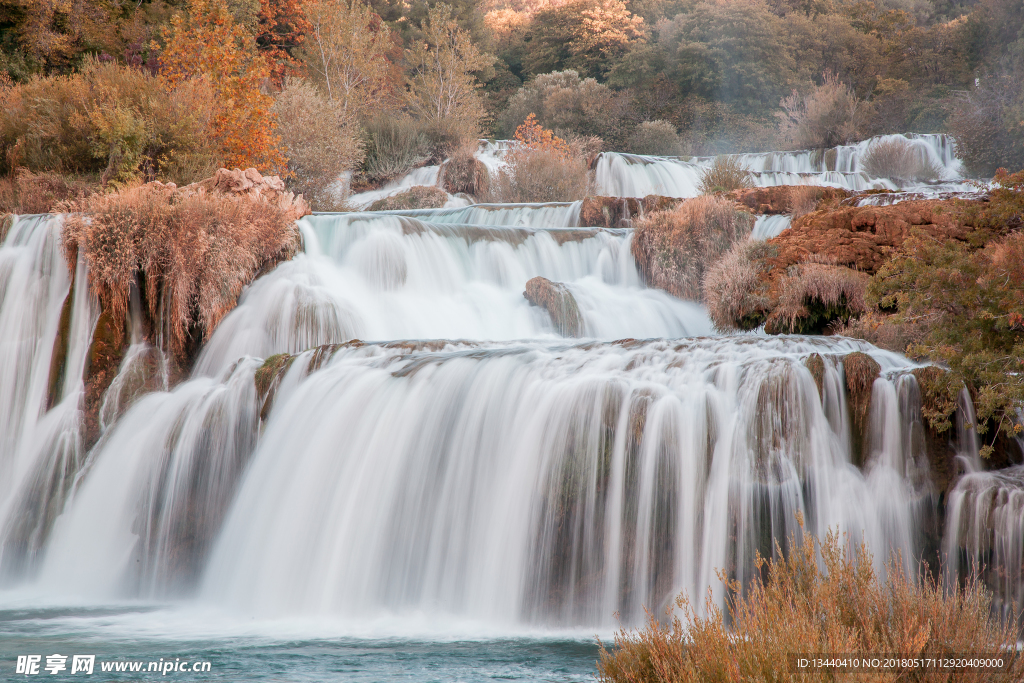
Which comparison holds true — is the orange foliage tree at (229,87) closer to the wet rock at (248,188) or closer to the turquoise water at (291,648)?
the wet rock at (248,188)

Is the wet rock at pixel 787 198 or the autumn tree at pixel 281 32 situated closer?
the wet rock at pixel 787 198

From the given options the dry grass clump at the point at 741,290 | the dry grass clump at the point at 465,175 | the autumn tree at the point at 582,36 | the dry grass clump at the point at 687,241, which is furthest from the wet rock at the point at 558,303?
the autumn tree at the point at 582,36

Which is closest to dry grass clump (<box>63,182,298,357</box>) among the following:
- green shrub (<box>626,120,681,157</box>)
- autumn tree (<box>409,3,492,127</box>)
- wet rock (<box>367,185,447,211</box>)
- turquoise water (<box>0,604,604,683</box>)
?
turquoise water (<box>0,604,604,683</box>)

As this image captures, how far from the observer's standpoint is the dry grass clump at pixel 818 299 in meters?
9.54

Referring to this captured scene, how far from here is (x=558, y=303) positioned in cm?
1204

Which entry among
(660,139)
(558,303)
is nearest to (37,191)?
(558,303)

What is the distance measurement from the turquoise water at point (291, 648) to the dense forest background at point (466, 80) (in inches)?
361

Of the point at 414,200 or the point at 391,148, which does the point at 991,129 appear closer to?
the point at 414,200

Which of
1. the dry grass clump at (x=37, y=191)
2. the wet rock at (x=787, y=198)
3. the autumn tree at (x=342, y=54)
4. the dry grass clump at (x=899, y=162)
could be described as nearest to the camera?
the dry grass clump at (x=37, y=191)

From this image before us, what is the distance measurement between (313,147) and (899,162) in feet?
55.2

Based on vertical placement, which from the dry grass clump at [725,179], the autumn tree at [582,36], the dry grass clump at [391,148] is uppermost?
the autumn tree at [582,36]

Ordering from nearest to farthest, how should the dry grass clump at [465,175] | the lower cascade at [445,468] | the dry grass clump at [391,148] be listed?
the lower cascade at [445,468] → the dry grass clump at [465,175] → the dry grass clump at [391,148]

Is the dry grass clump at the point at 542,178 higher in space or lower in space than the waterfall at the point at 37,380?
higher

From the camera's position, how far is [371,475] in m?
7.84
